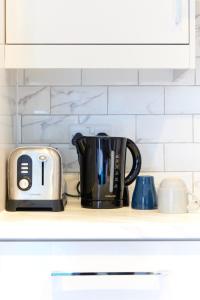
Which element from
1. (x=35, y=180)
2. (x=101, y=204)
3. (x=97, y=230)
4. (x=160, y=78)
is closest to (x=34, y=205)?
(x=35, y=180)

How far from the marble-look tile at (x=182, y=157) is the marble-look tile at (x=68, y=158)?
1.11 ft

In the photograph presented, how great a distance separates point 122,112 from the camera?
1937mm

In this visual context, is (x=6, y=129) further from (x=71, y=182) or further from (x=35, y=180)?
(x=71, y=182)

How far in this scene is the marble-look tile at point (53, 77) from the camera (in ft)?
6.35

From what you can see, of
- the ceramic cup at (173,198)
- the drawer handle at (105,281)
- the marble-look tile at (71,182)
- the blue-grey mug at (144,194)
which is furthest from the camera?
the marble-look tile at (71,182)

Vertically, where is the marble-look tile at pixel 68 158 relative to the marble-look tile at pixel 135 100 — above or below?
below

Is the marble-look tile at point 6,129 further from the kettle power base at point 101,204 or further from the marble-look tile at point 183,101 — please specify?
the marble-look tile at point 183,101

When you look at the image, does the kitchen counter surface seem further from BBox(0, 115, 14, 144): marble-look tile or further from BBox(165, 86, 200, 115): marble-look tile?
BBox(165, 86, 200, 115): marble-look tile
